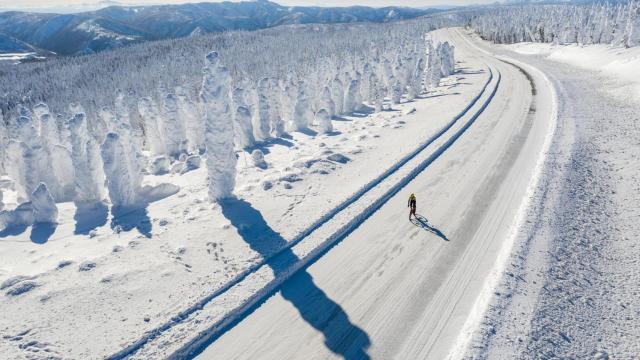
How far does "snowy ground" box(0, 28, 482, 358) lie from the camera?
1154 centimetres

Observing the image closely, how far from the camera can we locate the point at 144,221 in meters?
19.6

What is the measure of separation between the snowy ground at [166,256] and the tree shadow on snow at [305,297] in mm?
111

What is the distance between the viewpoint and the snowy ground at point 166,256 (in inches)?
454

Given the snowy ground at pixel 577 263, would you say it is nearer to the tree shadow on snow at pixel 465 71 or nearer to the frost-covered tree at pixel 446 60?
the tree shadow on snow at pixel 465 71

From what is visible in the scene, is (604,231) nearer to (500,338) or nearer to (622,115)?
(500,338)

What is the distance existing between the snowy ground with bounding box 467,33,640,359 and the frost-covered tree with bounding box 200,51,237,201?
13833mm

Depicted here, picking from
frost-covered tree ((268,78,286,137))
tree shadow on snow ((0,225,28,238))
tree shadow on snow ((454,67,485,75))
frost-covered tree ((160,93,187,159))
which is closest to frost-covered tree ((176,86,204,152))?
frost-covered tree ((160,93,187,159))

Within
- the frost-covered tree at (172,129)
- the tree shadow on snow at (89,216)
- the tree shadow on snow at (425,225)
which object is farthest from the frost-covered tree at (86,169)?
the tree shadow on snow at (425,225)

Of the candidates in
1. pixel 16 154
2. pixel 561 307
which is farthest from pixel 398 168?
pixel 16 154

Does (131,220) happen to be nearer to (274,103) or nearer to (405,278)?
(405,278)

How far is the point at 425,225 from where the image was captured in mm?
16562

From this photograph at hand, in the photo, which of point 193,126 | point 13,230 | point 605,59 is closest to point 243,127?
point 193,126

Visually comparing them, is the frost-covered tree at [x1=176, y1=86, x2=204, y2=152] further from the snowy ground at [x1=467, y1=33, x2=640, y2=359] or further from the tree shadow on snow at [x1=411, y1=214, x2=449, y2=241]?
the snowy ground at [x1=467, y1=33, x2=640, y2=359]

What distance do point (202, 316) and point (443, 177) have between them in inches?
572
